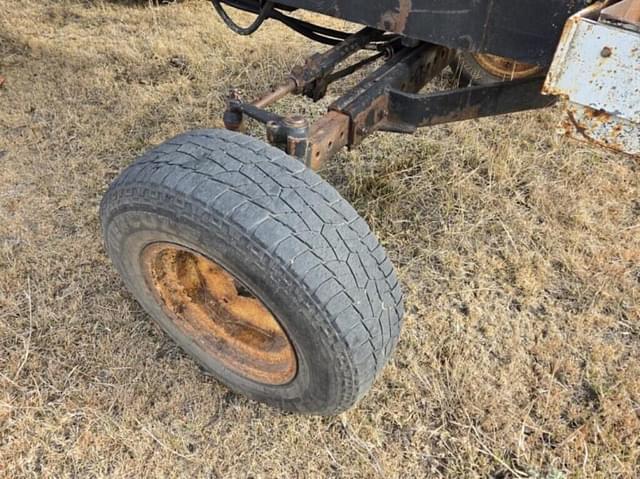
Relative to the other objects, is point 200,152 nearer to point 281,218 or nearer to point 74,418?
point 281,218

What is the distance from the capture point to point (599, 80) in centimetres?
147

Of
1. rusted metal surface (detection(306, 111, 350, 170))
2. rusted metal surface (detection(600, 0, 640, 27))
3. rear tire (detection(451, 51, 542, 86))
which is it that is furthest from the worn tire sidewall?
rear tire (detection(451, 51, 542, 86))

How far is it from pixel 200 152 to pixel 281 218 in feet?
1.17

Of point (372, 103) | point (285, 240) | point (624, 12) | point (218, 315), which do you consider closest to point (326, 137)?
point (372, 103)

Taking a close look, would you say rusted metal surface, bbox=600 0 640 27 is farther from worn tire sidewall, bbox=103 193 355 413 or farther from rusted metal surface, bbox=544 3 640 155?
worn tire sidewall, bbox=103 193 355 413

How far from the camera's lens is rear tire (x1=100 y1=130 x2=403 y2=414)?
1.62m

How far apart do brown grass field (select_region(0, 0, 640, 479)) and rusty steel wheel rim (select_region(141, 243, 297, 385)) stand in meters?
0.23

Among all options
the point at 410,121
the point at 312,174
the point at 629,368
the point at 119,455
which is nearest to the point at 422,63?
the point at 410,121

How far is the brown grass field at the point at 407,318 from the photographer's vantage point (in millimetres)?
2096

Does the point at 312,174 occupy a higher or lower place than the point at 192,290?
higher

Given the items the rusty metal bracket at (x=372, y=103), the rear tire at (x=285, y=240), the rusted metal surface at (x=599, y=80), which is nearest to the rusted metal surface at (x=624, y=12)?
the rusted metal surface at (x=599, y=80)

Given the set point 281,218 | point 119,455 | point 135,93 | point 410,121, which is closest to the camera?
point 281,218

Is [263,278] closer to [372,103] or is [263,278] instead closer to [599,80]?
A: [372,103]

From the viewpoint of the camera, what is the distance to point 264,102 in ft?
6.90
